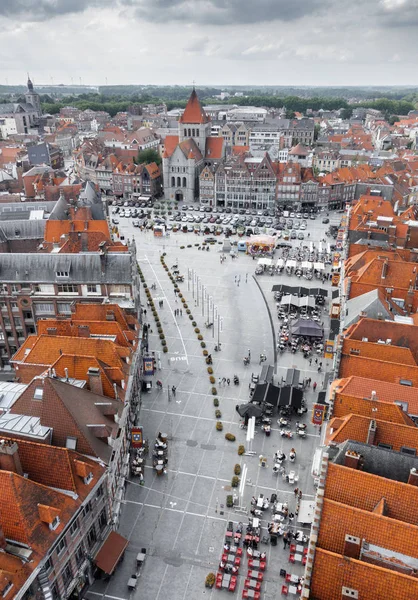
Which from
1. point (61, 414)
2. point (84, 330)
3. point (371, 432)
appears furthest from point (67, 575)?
point (371, 432)

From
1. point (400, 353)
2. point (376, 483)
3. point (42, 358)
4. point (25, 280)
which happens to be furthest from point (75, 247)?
point (376, 483)

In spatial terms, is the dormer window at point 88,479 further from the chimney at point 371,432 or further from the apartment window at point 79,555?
the chimney at point 371,432

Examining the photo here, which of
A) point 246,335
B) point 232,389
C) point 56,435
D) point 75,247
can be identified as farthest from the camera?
point 246,335

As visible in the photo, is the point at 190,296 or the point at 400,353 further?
the point at 190,296

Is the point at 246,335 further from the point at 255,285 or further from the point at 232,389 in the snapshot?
the point at 255,285

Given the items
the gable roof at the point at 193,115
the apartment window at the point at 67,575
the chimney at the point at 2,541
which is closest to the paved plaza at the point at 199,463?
the apartment window at the point at 67,575
